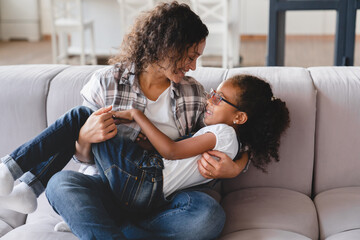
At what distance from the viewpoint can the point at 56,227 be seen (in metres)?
1.50

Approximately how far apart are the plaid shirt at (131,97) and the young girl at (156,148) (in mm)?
54

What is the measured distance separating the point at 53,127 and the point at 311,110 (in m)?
0.94

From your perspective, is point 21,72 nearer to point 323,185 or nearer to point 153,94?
point 153,94

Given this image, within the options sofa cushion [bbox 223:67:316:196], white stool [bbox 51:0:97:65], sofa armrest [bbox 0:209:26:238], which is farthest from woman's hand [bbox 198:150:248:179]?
white stool [bbox 51:0:97:65]

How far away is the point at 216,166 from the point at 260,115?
0.27 meters

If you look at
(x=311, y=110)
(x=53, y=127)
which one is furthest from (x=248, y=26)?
(x=53, y=127)

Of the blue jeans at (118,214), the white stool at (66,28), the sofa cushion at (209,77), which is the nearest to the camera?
the blue jeans at (118,214)

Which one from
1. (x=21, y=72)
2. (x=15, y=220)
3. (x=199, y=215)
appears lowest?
(x=15, y=220)

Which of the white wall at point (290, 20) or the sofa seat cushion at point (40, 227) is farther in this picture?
the white wall at point (290, 20)

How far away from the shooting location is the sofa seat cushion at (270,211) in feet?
4.94

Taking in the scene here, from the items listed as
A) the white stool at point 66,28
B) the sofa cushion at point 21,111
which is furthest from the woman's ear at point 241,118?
the white stool at point 66,28

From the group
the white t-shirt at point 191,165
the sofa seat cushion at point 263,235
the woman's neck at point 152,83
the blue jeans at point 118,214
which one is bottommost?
the sofa seat cushion at point 263,235

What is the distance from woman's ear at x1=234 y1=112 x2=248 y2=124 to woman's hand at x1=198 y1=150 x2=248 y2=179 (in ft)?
0.47

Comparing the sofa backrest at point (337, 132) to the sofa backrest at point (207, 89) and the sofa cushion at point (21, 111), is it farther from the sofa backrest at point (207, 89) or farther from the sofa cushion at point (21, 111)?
the sofa cushion at point (21, 111)
